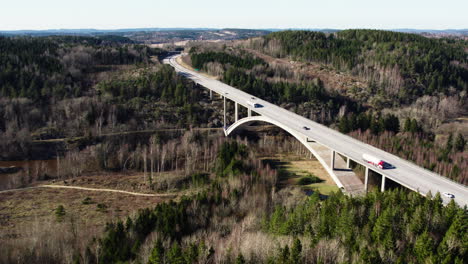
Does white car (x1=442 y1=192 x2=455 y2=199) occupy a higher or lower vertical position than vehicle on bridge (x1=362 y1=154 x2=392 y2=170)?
lower

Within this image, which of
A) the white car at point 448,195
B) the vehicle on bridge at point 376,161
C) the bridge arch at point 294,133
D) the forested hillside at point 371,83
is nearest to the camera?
the white car at point 448,195

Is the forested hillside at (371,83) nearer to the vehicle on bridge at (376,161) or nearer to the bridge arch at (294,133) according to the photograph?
the bridge arch at (294,133)

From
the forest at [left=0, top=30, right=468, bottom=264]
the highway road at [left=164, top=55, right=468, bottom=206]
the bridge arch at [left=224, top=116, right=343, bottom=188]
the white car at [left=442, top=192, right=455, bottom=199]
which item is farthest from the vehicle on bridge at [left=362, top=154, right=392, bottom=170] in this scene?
the white car at [left=442, top=192, right=455, bottom=199]

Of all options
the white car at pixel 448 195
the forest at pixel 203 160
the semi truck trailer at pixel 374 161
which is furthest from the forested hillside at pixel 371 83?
the white car at pixel 448 195

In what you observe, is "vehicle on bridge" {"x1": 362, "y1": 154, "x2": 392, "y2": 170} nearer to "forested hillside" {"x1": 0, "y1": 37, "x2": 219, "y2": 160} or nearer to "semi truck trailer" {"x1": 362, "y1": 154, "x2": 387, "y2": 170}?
"semi truck trailer" {"x1": 362, "y1": 154, "x2": 387, "y2": 170}

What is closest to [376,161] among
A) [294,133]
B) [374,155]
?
[374,155]

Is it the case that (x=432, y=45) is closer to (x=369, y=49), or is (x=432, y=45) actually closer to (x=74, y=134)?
(x=369, y=49)

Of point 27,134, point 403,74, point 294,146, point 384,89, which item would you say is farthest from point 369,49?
point 27,134

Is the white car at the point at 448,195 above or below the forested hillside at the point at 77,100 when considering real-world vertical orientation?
below
